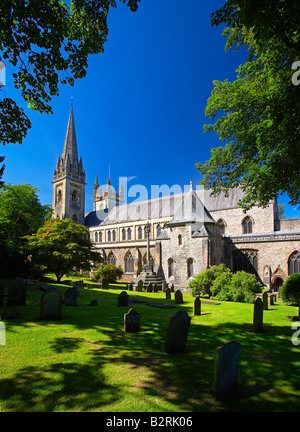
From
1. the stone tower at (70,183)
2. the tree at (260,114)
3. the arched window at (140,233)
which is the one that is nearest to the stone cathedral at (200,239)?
the arched window at (140,233)

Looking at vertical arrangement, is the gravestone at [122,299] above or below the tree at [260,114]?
below

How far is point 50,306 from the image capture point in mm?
7961

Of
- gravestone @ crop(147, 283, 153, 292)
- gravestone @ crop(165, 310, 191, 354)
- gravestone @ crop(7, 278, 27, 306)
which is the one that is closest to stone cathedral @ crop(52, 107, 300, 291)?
gravestone @ crop(147, 283, 153, 292)

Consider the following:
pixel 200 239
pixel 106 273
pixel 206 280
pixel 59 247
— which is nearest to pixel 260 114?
pixel 206 280

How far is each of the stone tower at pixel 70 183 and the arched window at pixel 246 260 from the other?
34.7 m

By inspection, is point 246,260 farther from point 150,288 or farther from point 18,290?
point 18,290

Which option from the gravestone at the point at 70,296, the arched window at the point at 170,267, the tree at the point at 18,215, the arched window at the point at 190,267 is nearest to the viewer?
the gravestone at the point at 70,296

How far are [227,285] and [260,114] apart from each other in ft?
36.4

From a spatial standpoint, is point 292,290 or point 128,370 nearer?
point 128,370

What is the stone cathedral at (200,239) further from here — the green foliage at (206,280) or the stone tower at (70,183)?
the stone tower at (70,183)

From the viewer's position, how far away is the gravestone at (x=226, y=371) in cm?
372

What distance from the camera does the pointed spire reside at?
177ft

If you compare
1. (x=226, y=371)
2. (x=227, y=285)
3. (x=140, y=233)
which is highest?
(x=140, y=233)

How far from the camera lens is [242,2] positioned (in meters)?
5.76
